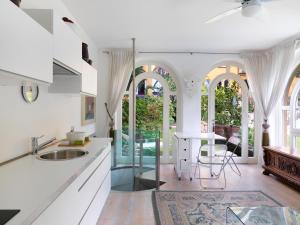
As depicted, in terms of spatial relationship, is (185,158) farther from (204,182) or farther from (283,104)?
(283,104)

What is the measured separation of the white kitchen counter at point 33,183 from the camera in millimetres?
1032

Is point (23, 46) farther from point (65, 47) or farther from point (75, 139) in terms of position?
point (75, 139)

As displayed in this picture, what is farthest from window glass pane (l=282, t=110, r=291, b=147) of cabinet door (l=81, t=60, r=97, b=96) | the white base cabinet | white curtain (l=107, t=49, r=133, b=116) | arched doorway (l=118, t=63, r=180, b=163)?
the white base cabinet

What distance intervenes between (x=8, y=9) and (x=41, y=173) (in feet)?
3.26

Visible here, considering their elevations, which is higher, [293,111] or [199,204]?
[293,111]

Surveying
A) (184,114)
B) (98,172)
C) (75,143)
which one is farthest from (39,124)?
(184,114)

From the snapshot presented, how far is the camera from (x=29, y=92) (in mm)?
2123

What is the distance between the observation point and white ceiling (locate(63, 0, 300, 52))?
10.1 ft

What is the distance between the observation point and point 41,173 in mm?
1550

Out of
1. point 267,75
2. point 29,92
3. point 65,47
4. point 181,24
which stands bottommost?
point 29,92

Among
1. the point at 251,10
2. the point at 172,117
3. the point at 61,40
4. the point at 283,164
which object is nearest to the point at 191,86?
the point at 172,117

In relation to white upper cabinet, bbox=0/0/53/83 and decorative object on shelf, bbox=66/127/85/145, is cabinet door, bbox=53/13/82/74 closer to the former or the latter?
white upper cabinet, bbox=0/0/53/83

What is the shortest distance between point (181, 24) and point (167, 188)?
8.74ft

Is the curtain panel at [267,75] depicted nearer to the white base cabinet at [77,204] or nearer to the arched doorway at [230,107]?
the arched doorway at [230,107]
